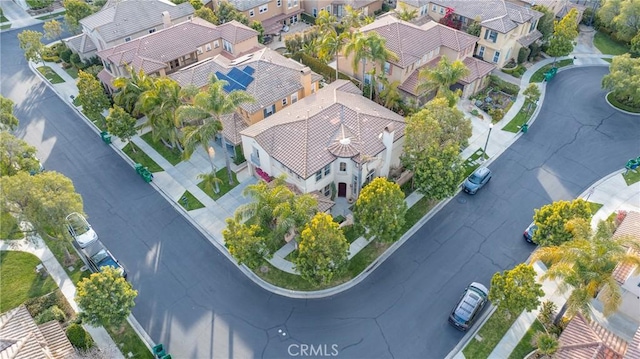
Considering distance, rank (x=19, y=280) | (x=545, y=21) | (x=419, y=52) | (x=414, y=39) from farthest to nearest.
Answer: (x=545, y=21) < (x=414, y=39) < (x=419, y=52) < (x=19, y=280)

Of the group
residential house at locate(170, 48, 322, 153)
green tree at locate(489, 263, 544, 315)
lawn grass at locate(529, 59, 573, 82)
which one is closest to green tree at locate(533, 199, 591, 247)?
green tree at locate(489, 263, 544, 315)

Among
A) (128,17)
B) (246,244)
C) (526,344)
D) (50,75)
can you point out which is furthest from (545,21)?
(50,75)

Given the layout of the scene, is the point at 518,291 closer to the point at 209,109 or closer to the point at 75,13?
the point at 209,109

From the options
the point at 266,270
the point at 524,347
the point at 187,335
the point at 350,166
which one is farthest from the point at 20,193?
the point at 524,347

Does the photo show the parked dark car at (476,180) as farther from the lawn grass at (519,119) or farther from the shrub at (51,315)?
the shrub at (51,315)

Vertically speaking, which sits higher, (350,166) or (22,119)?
(350,166)

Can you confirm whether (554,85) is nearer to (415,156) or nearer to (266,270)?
(415,156)

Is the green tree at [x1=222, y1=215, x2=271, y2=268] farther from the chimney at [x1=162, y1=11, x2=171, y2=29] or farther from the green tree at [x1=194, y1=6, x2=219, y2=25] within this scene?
the green tree at [x1=194, y1=6, x2=219, y2=25]
